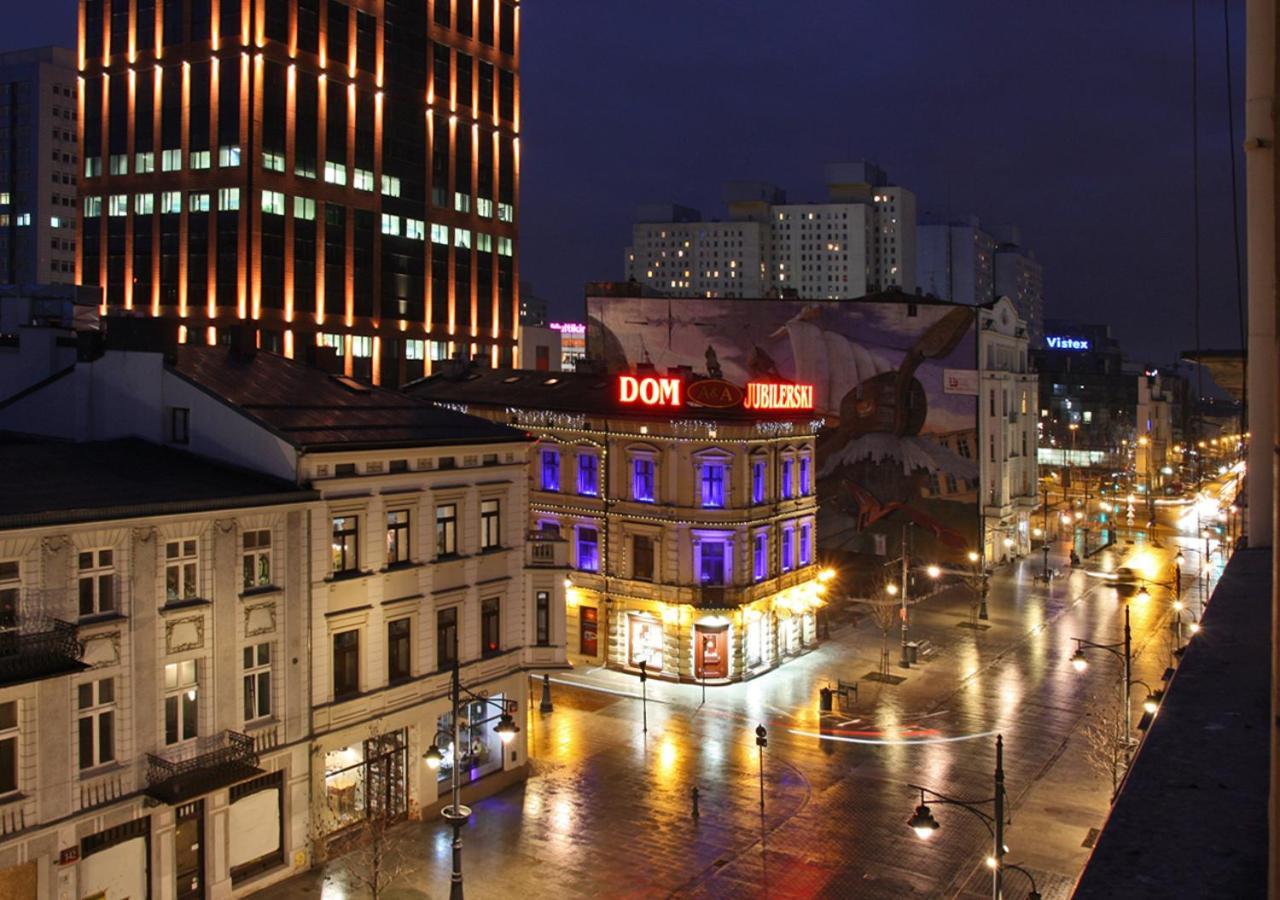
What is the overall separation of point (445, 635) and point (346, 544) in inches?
224

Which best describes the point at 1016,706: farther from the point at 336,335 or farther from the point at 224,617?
the point at 336,335

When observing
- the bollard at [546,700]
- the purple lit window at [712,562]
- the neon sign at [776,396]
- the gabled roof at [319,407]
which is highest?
the neon sign at [776,396]

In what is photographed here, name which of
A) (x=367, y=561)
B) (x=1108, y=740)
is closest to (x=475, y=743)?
(x=367, y=561)

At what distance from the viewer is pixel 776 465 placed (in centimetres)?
6072

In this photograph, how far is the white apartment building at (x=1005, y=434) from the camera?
90438 mm

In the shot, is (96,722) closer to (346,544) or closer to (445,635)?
(346,544)

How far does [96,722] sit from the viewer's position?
29797 millimetres

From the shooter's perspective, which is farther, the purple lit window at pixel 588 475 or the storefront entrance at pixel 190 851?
the purple lit window at pixel 588 475

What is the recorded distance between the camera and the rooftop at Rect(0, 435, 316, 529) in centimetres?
2925

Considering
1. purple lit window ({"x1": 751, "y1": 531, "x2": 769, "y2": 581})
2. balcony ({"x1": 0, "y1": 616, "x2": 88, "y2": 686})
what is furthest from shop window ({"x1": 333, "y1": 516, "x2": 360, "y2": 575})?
purple lit window ({"x1": 751, "y1": 531, "x2": 769, "y2": 581})

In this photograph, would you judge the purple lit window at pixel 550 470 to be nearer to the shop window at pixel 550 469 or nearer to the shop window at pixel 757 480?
the shop window at pixel 550 469

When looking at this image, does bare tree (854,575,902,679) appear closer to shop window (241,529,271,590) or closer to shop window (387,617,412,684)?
shop window (387,617,412,684)

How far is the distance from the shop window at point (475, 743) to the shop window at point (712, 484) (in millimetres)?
19120

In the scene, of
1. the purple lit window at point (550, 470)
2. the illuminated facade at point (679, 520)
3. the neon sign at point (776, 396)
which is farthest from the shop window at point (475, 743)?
the neon sign at point (776, 396)
